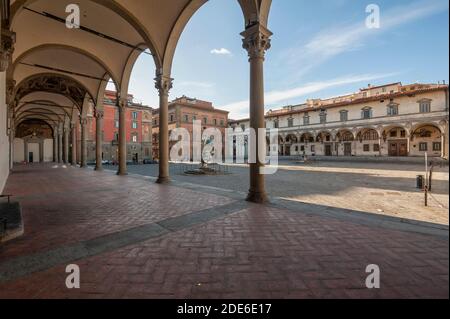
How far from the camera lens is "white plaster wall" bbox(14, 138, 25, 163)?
37.9 meters

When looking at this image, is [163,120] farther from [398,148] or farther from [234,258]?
[398,148]

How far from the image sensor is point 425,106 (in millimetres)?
29547

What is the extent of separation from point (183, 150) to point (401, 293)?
1816 inches

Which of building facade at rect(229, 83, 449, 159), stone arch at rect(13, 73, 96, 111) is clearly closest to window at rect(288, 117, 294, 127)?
building facade at rect(229, 83, 449, 159)

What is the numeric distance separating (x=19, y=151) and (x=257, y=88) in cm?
4952

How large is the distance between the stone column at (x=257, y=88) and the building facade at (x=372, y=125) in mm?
29996

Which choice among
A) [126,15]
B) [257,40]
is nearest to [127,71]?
[126,15]

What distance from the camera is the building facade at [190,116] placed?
1799 inches

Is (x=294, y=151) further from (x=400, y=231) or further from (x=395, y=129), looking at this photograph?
(x=400, y=231)

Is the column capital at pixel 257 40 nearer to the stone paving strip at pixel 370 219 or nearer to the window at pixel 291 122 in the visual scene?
the stone paving strip at pixel 370 219

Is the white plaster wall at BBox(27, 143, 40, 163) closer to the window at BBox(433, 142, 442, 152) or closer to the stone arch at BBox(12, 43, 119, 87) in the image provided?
the stone arch at BBox(12, 43, 119, 87)
